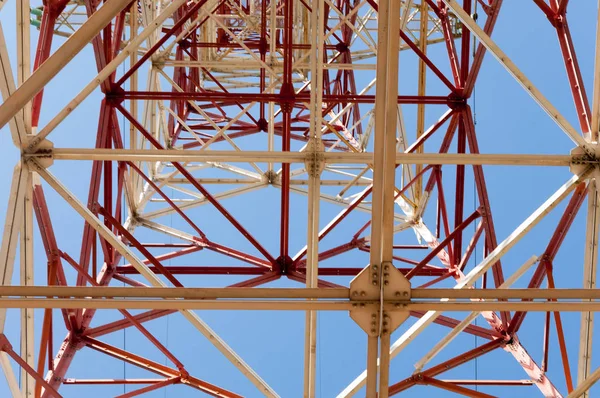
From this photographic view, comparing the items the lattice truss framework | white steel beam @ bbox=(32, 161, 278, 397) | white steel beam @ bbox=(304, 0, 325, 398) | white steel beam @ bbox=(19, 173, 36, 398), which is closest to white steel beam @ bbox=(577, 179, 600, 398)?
the lattice truss framework

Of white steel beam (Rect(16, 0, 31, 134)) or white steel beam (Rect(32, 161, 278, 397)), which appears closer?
white steel beam (Rect(16, 0, 31, 134))

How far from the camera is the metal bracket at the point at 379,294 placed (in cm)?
730

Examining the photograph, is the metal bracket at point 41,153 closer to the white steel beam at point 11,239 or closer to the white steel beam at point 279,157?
the white steel beam at point 279,157

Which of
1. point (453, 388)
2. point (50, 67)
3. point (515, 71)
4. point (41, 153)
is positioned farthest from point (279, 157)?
point (453, 388)

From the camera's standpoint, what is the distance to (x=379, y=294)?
7.37m

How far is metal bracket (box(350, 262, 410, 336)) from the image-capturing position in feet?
24.0

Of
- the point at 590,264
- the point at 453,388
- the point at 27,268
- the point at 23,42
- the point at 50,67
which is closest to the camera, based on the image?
the point at 50,67

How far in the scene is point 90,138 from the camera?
33.5 metres

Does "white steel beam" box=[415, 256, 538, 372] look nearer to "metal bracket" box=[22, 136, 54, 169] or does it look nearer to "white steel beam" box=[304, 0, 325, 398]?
"white steel beam" box=[304, 0, 325, 398]

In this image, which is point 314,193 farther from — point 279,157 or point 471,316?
point 471,316

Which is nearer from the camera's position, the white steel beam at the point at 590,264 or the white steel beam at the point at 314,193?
the white steel beam at the point at 590,264

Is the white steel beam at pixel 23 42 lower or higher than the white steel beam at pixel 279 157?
higher

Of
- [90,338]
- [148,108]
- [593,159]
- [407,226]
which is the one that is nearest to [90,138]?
[148,108]

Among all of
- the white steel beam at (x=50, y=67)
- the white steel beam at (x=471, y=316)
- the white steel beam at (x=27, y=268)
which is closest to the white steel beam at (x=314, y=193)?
the white steel beam at (x=471, y=316)
